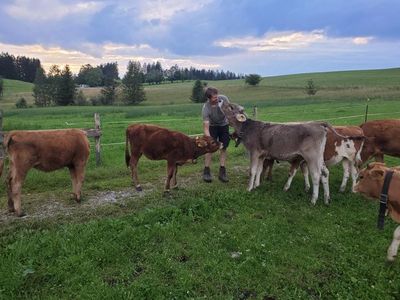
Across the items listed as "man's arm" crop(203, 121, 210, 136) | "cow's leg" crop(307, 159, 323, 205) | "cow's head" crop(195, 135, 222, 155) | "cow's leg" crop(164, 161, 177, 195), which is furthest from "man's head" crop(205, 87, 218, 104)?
"cow's leg" crop(307, 159, 323, 205)

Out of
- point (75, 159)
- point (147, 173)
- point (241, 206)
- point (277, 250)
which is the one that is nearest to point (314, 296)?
point (277, 250)

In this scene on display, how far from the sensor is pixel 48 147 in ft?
26.2

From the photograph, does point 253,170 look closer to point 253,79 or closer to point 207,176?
point 207,176

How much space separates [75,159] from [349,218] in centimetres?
637

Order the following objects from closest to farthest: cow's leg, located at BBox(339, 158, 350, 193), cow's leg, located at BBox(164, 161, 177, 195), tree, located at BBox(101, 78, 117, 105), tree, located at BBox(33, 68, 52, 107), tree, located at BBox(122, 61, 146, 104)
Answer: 1. cow's leg, located at BBox(164, 161, 177, 195)
2. cow's leg, located at BBox(339, 158, 350, 193)
3. tree, located at BBox(101, 78, 117, 105)
4. tree, located at BBox(33, 68, 52, 107)
5. tree, located at BBox(122, 61, 146, 104)

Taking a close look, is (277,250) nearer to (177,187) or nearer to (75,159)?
(177,187)

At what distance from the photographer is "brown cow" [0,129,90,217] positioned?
25.1 ft

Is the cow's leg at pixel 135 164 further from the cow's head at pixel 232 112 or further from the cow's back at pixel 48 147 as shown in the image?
the cow's head at pixel 232 112

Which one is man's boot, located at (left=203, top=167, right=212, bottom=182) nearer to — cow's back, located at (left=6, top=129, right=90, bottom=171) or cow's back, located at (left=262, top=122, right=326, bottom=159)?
cow's back, located at (left=262, top=122, right=326, bottom=159)

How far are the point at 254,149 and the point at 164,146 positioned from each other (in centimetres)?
240

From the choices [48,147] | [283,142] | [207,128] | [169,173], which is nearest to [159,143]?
[169,173]

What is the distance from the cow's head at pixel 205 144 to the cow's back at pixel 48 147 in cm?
276

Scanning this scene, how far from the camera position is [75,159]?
8531 mm

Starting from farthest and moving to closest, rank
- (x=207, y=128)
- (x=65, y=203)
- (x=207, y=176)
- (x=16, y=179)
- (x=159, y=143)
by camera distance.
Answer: (x=207, y=176), (x=207, y=128), (x=159, y=143), (x=65, y=203), (x=16, y=179)
